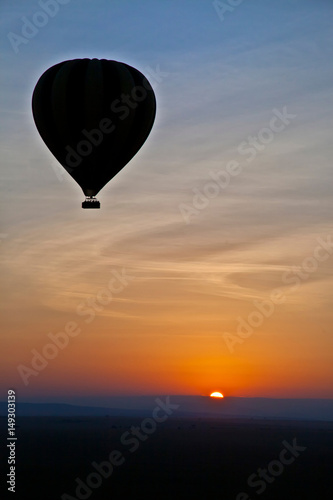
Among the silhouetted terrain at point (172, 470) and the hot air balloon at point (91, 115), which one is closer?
the hot air balloon at point (91, 115)

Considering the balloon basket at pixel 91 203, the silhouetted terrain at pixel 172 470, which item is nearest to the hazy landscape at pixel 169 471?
the silhouetted terrain at pixel 172 470

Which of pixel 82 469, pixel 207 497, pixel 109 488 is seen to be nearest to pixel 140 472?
pixel 82 469

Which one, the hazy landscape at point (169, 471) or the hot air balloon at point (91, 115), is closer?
the hot air balloon at point (91, 115)

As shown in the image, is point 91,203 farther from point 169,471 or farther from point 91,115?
point 169,471

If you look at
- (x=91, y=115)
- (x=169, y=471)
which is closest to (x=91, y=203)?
(x=91, y=115)

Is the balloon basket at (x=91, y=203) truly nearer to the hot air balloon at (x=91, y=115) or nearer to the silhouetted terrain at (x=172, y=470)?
the hot air balloon at (x=91, y=115)

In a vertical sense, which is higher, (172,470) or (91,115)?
(91,115)

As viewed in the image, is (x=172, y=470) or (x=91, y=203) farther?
(x=172, y=470)

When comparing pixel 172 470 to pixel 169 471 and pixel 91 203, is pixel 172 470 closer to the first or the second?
pixel 169 471

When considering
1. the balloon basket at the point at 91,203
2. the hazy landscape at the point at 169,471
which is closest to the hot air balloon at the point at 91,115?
the balloon basket at the point at 91,203
